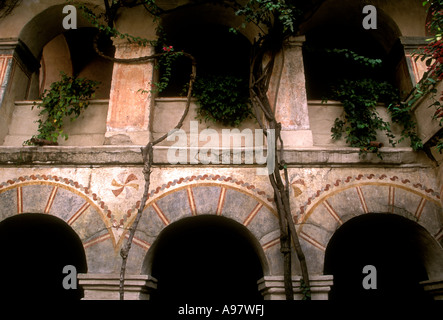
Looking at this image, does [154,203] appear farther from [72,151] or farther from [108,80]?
[108,80]

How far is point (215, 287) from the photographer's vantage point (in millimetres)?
5977

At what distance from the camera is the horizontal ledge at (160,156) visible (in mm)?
4344

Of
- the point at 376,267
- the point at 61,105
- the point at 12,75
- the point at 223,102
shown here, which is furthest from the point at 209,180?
the point at 376,267

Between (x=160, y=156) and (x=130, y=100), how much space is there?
37.6 inches

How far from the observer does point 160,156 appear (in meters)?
4.36

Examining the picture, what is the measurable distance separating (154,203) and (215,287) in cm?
246

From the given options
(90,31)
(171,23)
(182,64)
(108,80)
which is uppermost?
(90,31)

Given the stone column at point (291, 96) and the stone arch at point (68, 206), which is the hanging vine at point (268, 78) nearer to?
the stone column at point (291, 96)

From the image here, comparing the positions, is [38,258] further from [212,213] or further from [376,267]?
[376,267]

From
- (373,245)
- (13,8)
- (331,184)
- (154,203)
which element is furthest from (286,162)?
(13,8)

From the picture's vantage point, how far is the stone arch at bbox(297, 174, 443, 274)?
13.3 ft

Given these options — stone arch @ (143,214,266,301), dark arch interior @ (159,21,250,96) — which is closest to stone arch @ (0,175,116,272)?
stone arch @ (143,214,266,301)

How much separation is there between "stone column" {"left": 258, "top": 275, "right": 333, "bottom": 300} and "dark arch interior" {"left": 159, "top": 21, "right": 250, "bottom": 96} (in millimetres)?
4128

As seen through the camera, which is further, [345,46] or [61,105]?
[345,46]
